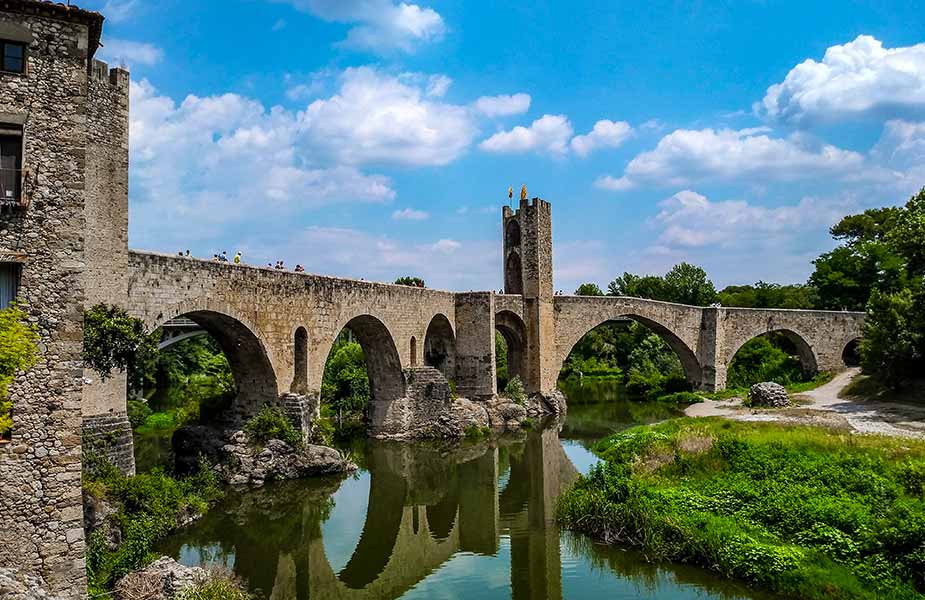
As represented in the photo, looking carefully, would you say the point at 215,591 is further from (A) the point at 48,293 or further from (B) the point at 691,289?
(B) the point at 691,289

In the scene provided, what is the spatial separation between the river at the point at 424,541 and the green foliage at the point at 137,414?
8244 mm

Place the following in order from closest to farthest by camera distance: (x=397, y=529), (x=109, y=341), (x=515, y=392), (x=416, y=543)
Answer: (x=109, y=341) → (x=416, y=543) → (x=397, y=529) → (x=515, y=392)

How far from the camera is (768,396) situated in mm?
28156

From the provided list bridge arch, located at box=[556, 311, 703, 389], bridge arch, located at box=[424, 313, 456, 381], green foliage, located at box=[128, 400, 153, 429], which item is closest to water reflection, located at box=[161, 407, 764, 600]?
bridge arch, located at box=[424, 313, 456, 381]

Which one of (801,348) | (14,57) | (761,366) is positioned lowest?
(761,366)

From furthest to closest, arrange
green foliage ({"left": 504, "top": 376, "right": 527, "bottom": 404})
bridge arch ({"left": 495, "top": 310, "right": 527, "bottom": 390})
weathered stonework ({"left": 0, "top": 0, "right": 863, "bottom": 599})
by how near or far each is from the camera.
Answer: bridge arch ({"left": 495, "top": 310, "right": 527, "bottom": 390}), green foliage ({"left": 504, "top": 376, "right": 527, "bottom": 404}), weathered stonework ({"left": 0, "top": 0, "right": 863, "bottom": 599})

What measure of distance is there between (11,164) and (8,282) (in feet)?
4.55

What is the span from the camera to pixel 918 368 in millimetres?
26406

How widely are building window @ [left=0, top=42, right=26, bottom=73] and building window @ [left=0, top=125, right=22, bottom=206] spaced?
2.33 ft

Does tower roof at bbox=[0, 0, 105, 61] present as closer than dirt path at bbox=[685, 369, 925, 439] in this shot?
Yes

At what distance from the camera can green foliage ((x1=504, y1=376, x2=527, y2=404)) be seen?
2886cm

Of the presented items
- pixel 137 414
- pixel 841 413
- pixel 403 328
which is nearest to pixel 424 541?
pixel 403 328

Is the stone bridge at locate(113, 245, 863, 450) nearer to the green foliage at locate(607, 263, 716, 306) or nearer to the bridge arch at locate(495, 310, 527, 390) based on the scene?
the bridge arch at locate(495, 310, 527, 390)

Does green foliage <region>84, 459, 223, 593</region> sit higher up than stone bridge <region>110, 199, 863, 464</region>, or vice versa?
stone bridge <region>110, 199, 863, 464</region>
